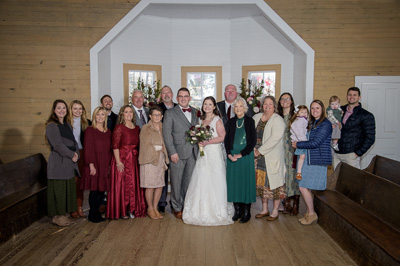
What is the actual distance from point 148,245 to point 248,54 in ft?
19.4

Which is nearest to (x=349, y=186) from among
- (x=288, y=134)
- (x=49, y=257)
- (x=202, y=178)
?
(x=288, y=134)

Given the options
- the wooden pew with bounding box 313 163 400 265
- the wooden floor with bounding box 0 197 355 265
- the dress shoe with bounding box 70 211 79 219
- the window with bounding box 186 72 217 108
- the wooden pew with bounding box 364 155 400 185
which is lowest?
the wooden floor with bounding box 0 197 355 265

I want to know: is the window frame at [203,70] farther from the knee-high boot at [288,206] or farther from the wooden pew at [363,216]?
the wooden pew at [363,216]

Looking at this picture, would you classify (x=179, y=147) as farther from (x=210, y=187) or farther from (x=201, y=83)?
(x=201, y=83)

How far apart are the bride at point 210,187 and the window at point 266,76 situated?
3988 mm

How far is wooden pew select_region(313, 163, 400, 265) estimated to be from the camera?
118 inches

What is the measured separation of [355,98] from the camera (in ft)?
16.6

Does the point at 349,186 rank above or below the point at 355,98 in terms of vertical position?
below

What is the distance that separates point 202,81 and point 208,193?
483 centimetres

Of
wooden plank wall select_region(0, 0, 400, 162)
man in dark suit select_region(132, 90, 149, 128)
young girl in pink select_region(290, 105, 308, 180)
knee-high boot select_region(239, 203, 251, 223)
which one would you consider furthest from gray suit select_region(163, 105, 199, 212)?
wooden plank wall select_region(0, 0, 400, 162)

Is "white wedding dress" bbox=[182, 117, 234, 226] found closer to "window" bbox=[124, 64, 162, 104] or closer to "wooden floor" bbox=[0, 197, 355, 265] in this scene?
"wooden floor" bbox=[0, 197, 355, 265]

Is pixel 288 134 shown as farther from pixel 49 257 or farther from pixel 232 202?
pixel 49 257

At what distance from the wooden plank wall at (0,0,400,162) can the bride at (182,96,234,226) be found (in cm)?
291

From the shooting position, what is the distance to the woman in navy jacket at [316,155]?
4.42 meters
